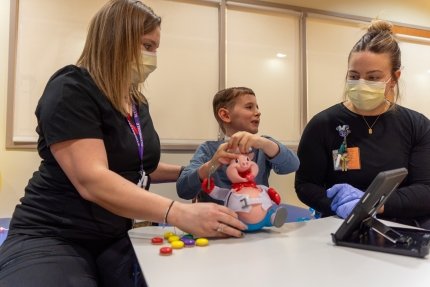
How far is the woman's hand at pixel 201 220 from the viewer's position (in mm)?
807

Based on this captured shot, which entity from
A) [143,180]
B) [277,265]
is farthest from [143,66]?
[277,265]

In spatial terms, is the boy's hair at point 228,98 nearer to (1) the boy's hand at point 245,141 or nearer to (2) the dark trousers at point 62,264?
(1) the boy's hand at point 245,141

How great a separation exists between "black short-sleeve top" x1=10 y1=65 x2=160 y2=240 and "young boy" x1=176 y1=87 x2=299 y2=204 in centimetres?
26

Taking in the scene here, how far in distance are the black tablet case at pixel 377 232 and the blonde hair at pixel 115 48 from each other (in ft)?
2.09

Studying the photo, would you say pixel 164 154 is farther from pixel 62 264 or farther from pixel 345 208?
pixel 62 264

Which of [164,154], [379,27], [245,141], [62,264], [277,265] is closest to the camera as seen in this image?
[277,265]

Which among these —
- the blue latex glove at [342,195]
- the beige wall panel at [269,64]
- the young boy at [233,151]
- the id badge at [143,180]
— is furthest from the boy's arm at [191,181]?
the beige wall panel at [269,64]

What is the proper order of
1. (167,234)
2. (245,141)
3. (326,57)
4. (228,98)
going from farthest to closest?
(326,57), (228,98), (245,141), (167,234)

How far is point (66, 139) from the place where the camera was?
0.82 metres

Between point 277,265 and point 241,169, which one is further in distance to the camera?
point 241,169

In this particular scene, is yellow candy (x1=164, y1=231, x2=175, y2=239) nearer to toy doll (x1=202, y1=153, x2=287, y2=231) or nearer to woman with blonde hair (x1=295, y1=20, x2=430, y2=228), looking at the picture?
toy doll (x1=202, y1=153, x2=287, y2=231)

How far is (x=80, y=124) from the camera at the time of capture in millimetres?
837

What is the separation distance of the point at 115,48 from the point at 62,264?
21.9 inches

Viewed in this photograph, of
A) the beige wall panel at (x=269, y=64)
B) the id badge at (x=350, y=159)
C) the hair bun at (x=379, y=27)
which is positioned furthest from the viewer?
the beige wall panel at (x=269, y=64)
